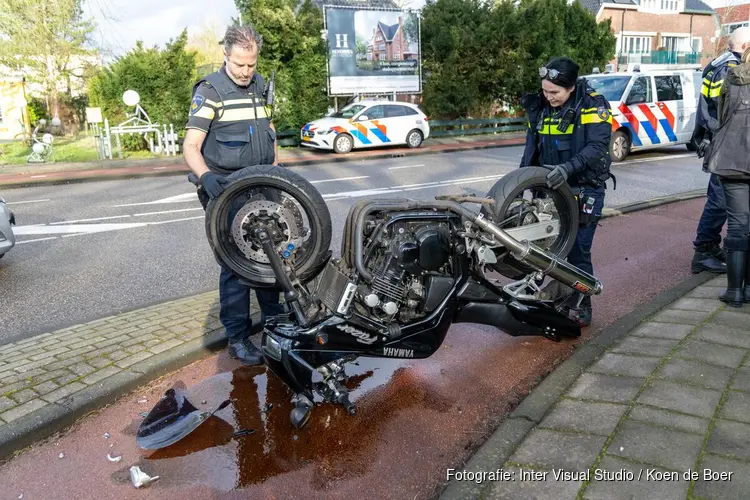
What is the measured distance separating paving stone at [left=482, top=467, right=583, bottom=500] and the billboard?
20238mm

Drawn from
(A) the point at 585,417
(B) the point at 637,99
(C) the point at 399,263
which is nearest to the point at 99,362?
(C) the point at 399,263

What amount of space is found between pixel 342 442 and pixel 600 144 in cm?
266

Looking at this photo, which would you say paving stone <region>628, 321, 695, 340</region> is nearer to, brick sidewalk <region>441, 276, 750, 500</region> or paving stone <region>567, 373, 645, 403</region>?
brick sidewalk <region>441, 276, 750, 500</region>

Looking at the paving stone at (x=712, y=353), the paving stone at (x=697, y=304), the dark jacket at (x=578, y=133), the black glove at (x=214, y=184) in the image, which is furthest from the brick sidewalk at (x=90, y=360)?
the paving stone at (x=697, y=304)

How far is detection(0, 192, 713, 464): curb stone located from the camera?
3139 millimetres

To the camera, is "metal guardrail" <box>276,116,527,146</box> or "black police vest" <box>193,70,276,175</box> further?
"metal guardrail" <box>276,116,527,146</box>

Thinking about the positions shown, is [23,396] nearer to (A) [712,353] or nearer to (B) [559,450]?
(B) [559,450]

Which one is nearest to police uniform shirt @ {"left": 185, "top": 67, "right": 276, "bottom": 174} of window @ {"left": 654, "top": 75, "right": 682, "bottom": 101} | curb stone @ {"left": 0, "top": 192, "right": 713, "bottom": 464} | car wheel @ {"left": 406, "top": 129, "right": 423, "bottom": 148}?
curb stone @ {"left": 0, "top": 192, "right": 713, "bottom": 464}

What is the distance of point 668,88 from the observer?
49.2 feet

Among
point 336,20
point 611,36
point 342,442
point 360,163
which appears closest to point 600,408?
point 342,442

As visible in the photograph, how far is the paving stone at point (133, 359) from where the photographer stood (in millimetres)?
3957

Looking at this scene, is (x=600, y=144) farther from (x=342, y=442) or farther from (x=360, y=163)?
(x=360, y=163)

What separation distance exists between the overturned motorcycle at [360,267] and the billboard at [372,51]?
1894 cm

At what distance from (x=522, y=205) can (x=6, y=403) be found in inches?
130
